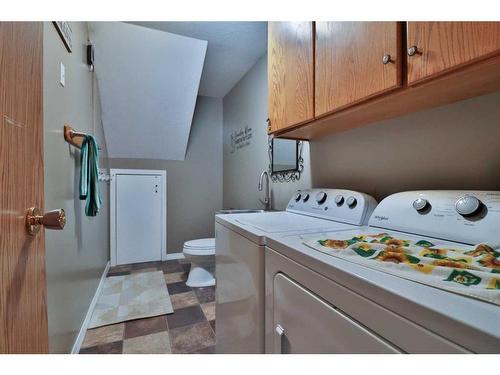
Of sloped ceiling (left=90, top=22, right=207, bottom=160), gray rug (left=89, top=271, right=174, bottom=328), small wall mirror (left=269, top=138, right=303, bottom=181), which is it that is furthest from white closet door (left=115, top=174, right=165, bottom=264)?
small wall mirror (left=269, top=138, right=303, bottom=181)

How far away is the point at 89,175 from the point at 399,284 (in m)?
1.79

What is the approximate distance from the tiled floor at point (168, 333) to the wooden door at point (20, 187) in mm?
999

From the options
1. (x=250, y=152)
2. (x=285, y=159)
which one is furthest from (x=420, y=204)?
(x=250, y=152)

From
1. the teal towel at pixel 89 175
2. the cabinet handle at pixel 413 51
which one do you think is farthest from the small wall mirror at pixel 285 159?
the teal towel at pixel 89 175

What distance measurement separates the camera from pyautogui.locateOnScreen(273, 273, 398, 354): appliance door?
1.59ft

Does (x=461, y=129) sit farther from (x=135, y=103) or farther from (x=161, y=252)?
(x=161, y=252)

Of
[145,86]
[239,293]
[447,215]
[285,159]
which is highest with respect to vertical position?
[145,86]

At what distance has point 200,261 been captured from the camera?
2520 millimetres

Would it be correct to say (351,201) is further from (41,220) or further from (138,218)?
(138,218)

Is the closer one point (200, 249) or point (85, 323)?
point (85, 323)

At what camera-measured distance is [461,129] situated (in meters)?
0.91

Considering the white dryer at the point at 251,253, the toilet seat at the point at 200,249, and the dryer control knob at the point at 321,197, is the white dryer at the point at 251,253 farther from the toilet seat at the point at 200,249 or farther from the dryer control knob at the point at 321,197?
the toilet seat at the point at 200,249

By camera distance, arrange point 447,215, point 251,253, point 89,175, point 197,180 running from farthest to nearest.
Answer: point 197,180 → point 89,175 → point 251,253 → point 447,215

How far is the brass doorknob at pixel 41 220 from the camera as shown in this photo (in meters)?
0.64
